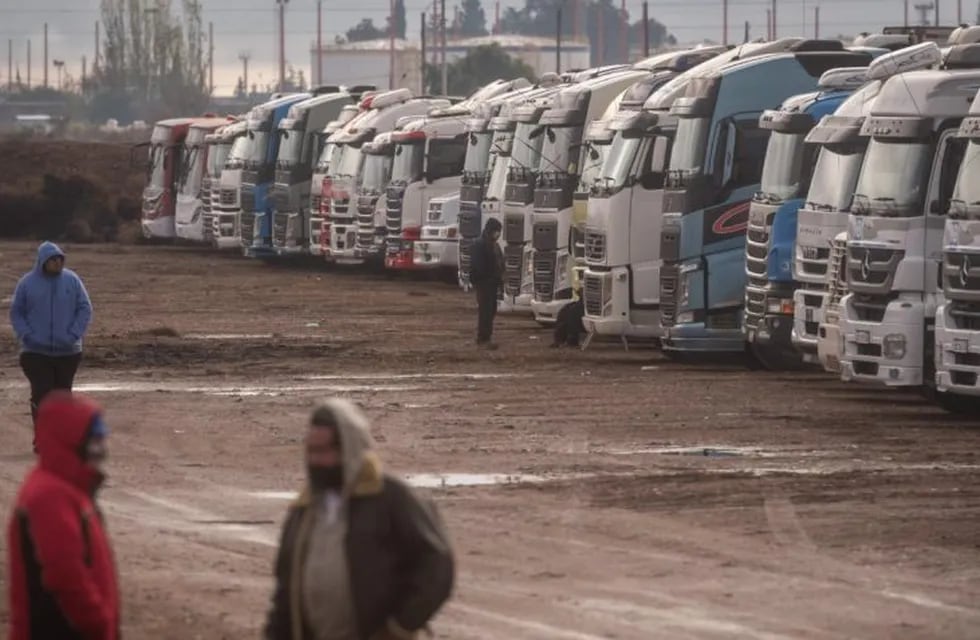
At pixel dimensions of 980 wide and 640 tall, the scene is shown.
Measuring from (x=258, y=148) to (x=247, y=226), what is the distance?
1.73 meters

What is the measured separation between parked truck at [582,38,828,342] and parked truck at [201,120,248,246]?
99.2 feet

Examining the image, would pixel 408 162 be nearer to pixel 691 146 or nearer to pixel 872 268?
pixel 691 146

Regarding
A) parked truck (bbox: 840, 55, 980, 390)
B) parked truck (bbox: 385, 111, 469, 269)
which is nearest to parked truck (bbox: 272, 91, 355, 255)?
parked truck (bbox: 385, 111, 469, 269)

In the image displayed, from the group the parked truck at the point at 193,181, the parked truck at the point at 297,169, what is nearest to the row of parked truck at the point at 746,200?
the parked truck at the point at 297,169

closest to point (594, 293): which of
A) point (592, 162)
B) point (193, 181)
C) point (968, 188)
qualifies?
point (592, 162)

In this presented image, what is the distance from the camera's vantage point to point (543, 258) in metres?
32.2

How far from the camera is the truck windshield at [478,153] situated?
39.7 m

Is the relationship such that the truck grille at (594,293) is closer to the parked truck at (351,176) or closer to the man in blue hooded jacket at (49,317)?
the man in blue hooded jacket at (49,317)

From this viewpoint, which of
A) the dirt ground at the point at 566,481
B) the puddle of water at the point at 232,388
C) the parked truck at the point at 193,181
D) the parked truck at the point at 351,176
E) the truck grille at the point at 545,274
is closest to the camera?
the dirt ground at the point at 566,481

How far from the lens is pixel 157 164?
2579 inches

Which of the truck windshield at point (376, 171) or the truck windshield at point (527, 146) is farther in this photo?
the truck windshield at point (376, 171)

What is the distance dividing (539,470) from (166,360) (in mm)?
11864

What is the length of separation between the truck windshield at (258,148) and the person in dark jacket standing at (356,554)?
48350 mm

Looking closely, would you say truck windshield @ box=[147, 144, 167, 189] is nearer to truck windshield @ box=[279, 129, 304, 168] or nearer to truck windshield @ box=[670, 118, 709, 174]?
truck windshield @ box=[279, 129, 304, 168]
